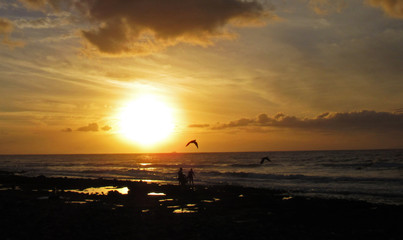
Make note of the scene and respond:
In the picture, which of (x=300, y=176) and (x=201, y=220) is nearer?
(x=201, y=220)

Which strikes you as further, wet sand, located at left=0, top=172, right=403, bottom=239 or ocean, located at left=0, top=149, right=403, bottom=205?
ocean, located at left=0, top=149, right=403, bottom=205

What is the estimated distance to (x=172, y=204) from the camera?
2055 cm

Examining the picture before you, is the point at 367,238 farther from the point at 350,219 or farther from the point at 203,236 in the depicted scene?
the point at 203,236

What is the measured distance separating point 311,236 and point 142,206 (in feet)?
33.2

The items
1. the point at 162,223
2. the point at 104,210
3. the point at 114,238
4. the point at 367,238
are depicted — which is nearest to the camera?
the point at 114,238

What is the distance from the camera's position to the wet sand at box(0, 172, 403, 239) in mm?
12633

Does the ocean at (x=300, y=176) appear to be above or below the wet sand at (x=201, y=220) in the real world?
below

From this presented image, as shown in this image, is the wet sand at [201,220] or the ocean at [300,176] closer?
the wet sand at [201,220]

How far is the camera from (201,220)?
15.4 meters

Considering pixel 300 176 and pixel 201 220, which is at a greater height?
pixel 201 220

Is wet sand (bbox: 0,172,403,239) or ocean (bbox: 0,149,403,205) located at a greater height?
wet sand (bbox: 0,172,403,239)

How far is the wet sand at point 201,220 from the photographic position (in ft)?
41.4

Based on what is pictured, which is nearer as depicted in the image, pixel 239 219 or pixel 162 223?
pixel 162 223

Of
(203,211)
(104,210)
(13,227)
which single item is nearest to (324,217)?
(203,211)
